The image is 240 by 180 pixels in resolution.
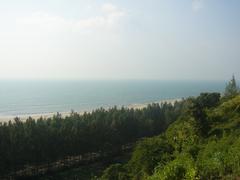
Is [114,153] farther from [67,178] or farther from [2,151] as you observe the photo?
[2,151]

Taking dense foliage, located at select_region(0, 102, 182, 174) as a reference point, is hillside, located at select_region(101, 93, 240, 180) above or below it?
above

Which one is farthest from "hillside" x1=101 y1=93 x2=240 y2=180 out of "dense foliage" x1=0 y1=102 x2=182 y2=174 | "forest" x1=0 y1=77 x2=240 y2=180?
"dense foliage" x1=0 y1=102 x2=182 y2=174

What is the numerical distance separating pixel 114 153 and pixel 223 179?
46.4 meters

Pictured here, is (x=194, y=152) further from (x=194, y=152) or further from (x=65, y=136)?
(x=65, y=136)

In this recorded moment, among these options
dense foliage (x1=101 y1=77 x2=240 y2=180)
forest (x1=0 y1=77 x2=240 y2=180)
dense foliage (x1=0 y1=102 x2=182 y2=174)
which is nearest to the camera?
dense foliage (x1=101 y1=77 x2=240 y2=180)

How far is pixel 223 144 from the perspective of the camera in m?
22.4

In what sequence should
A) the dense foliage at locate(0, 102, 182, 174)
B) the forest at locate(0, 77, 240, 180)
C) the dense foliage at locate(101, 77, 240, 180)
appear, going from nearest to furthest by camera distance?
1. the dense foliage at locate(101, 77, 240, 180)
2. the forest at locate(0, 77, 240, 180)
3. the dense foliage at locate(0, 102, 182, 174)

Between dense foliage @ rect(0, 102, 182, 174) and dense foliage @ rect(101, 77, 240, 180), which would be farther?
dense foliage @ rect(0, 102, 182, 174)

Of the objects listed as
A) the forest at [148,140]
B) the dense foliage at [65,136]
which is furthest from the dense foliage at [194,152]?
the dense foliage at [65,136]

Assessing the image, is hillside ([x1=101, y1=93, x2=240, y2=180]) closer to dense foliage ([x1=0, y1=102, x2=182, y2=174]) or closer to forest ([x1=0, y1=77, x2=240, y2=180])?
forest ([x1=0, y1=77, x2=240, y2=180])

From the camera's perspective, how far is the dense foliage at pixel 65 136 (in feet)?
161

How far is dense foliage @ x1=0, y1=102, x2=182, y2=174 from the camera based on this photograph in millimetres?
49094

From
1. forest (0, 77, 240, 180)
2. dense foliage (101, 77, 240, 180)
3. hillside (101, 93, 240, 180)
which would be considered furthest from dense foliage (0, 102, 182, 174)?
dense foliage (101, 77, 240, 180)

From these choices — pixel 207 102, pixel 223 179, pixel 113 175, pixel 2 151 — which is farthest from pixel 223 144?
pixel 2 151
